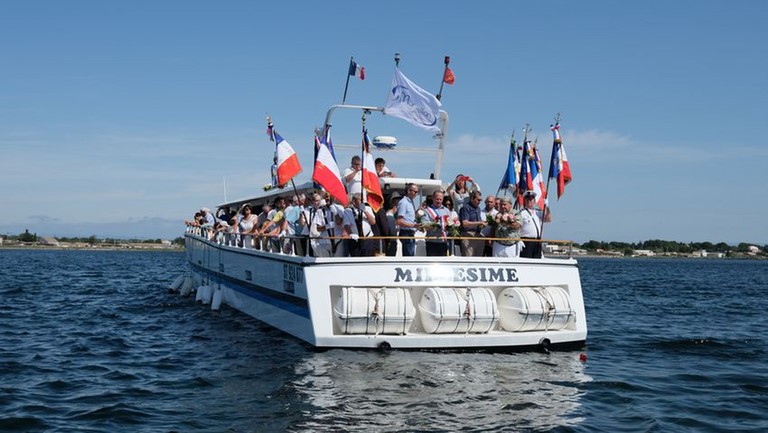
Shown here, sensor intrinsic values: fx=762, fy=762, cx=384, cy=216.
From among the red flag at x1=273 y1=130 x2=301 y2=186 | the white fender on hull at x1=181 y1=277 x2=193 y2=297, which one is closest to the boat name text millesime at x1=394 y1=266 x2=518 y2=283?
the red flag at x1=273 y1=130 x2=301 y2=186

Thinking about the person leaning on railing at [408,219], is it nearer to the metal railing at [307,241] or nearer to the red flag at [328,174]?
the metal railing at [307,241]

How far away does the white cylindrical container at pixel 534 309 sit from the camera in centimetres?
1286

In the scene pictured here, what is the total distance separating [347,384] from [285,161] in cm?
520

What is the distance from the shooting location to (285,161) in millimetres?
14242

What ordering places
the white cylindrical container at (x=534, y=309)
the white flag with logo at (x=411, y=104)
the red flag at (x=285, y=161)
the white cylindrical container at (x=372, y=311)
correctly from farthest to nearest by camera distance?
the white flag with logo at (x=411, y=104) → the red flag at (x=285, y=161) → the white cylindrical container at (x=534, y=309) → the white cylindrical container at (x=372, y=311)

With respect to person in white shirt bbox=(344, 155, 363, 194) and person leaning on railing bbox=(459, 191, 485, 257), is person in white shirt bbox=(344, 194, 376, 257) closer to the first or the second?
person in white shirt bbox=(344, 155, 363, 194)

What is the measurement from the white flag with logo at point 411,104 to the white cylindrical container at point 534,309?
12.7 feet

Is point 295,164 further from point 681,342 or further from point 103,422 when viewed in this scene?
point 681,342

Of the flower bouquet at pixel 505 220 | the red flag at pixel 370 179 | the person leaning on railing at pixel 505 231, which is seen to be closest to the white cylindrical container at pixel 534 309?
the person leaning on railing at pixel 505 231

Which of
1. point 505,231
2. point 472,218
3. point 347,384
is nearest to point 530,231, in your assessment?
point 505,231

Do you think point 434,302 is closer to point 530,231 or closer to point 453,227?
point 453,227

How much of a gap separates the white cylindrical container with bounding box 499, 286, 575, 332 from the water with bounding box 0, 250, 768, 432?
0.53 metres

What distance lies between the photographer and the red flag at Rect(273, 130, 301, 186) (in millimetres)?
14148

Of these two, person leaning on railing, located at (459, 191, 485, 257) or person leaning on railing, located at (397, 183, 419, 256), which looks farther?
person leaning on railing, located at (459, 191, 485, 257)
